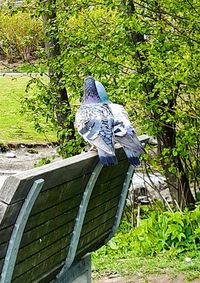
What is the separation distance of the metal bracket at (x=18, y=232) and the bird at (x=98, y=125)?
1.83 ft

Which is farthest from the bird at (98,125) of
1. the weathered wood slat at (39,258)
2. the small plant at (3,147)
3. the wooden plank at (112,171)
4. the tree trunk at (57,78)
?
the small plant at (3,147)

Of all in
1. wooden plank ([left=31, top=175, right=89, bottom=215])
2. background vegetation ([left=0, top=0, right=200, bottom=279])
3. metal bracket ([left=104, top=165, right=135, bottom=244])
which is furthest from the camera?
background vegetation ([left=0, top=0, right=200, bottom=279])

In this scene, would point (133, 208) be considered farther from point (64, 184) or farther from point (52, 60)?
point (64, 184)

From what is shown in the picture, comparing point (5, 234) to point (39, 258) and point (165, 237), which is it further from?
point (165, 237)

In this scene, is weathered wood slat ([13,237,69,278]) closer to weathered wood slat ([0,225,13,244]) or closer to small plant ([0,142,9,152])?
weathered wood slat ([0,225,13,244])

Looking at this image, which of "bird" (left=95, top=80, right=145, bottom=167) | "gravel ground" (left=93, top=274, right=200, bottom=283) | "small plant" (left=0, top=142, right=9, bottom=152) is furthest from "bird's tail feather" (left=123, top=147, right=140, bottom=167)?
"small plant" (left=0, top=142, right=9, bottom=152)

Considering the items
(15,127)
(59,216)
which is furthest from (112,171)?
(15,127)

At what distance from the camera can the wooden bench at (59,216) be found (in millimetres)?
2102

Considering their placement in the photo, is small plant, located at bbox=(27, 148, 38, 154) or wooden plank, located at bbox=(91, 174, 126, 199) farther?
small plant, located at bbox=(27, 148, 38, 154)

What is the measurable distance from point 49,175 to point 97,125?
2.67ft

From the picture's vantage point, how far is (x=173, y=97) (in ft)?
20.2

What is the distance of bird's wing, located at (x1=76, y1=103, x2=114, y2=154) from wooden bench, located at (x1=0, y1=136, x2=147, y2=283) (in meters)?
0.10

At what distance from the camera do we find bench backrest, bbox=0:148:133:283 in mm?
2096

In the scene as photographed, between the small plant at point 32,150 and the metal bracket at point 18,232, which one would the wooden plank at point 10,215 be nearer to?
the metal bracket at point 18,232
